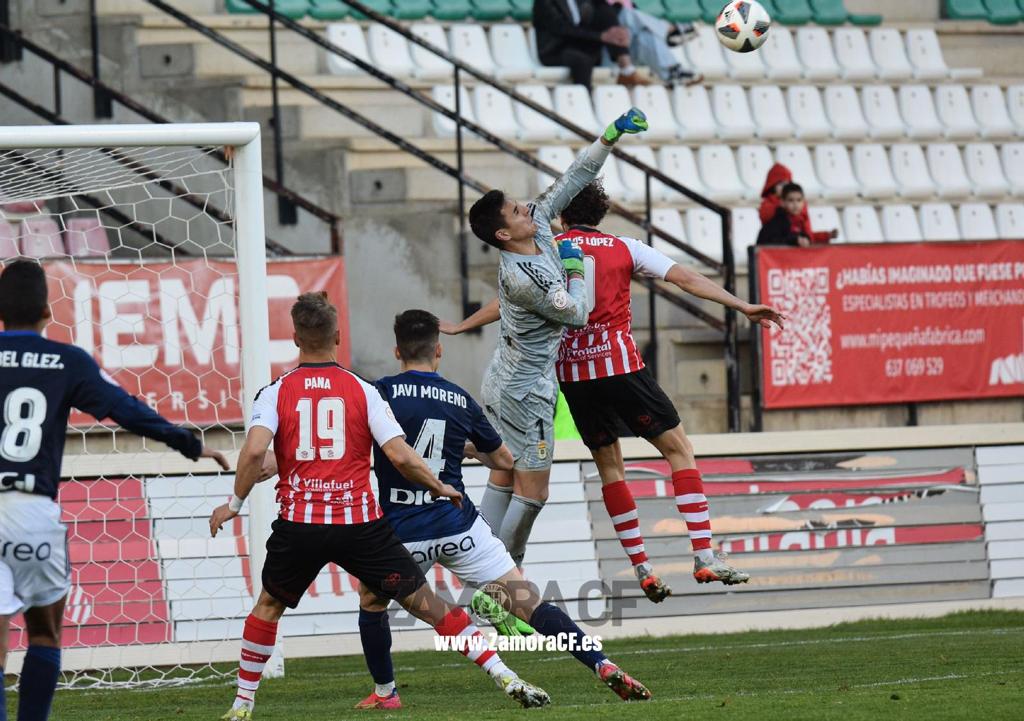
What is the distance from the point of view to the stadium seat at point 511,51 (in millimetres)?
A: 17000

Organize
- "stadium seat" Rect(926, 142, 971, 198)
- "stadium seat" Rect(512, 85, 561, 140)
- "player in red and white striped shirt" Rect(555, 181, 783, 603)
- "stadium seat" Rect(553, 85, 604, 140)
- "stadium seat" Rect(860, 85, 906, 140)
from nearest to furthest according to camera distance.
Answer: "player in red and white striped shirt" Rect(555, 181, 783, 603), "stadium seat" Rect(512, 85, 561, 140), "stadium seat" Rect(553, 85, 604, 140), "stadium seat" Rect(926, 142, 971, 198), "stadium seat" Rect(860, 85, 906, 140)

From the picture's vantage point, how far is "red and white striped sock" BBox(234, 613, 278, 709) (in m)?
6.77

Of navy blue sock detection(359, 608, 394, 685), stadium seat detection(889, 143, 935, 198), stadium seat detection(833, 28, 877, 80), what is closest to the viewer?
navy blue sock detection(359, 608, 394, 685)

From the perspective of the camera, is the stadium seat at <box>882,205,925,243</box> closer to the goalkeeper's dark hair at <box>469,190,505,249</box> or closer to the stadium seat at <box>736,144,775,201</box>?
the stadium seat at <box>736,144,775,201</box>

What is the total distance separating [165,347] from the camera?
12.0 metres

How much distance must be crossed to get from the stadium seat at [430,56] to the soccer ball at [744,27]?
23.4 feet

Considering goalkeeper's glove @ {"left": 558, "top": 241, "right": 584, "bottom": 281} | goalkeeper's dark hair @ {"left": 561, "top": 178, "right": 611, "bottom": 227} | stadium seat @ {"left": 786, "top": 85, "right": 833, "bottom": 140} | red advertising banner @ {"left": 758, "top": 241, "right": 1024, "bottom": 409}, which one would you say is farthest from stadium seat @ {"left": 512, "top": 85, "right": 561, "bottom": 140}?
goalkeeper's glove @ {"left": 558, "top": 241, "right": 584, "bottom": 281}

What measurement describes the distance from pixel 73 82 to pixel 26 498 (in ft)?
31.3

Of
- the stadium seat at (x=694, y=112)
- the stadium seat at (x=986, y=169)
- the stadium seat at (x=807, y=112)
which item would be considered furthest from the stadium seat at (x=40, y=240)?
the stadium seat at (x=986, y=169)

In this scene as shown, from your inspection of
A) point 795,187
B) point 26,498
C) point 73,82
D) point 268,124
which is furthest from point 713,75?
point 26,498

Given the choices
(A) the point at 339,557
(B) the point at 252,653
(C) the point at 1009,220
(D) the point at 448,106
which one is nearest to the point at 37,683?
(B) the point at 252,653

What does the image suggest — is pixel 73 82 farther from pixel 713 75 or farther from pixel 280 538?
pixel 280 538

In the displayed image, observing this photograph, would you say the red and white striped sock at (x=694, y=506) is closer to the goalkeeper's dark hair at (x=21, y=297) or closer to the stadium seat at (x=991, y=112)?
the goalkeeper's dark hair at (x=21, y=297)

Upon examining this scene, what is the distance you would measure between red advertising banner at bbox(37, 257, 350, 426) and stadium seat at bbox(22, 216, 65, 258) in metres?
0.61
